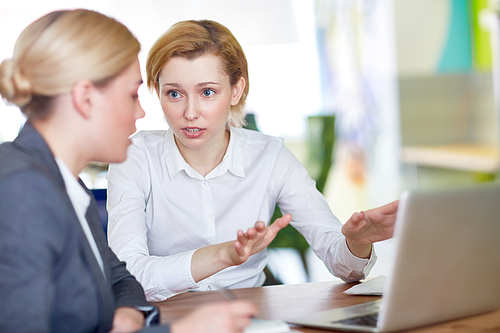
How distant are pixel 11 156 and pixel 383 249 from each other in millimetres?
3824

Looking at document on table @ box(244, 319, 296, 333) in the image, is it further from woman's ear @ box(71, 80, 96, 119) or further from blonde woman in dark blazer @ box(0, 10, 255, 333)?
woman's ear @ box(71, 80, 96, 119)

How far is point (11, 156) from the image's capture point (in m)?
0.76

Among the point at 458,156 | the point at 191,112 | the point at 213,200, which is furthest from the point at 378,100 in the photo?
the point at 191,112

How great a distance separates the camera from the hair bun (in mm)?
810

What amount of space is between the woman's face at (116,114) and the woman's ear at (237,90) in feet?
2.13

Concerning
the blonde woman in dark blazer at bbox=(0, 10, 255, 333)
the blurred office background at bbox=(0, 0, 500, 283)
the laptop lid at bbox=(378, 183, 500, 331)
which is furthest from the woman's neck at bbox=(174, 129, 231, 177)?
the blurred office background at bbox=(0, 0, 500, 283)

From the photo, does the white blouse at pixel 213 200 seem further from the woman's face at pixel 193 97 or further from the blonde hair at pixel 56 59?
the blonde hair at pixel 56 59

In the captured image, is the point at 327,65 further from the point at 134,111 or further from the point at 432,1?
the point at 134,111

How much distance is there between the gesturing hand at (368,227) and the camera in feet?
3.59

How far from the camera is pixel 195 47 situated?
1.41 metres

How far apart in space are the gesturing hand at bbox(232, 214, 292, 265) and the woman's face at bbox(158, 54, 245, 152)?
1.50 feet

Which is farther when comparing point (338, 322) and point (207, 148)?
point (207, 148)

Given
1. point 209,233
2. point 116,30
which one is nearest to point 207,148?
point 209,233

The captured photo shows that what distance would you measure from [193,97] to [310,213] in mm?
480
